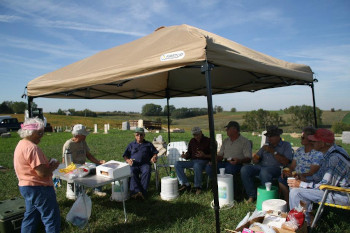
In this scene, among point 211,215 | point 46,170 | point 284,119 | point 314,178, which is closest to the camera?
point 46,170

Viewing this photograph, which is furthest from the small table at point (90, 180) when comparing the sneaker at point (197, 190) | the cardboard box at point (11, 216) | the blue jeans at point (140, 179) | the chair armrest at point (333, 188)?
the chair armrest at point (333, 188)

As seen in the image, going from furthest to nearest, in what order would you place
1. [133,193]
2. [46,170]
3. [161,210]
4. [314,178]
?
1. [133,193]
2. [161,210]
3. [314,178]
4. [46,170]

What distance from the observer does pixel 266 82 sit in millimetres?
5531

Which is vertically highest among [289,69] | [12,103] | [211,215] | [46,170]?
[12,103]

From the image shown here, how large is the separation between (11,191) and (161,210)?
341cm

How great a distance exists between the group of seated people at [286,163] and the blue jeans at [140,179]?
69 cm

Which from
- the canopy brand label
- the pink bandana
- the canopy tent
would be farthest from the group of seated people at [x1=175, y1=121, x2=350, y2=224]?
the pink bandana

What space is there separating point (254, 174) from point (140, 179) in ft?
6.58

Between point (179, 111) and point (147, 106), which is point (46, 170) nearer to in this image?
point (179, 111)

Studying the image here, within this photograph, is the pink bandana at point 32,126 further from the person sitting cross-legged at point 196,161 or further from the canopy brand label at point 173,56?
the person sitting cross-legged at point 196,161

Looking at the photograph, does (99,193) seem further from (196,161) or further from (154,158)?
(196,161)

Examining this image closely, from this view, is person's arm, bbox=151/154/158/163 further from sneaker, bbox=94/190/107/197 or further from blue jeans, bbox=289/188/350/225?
blue jeans, bbox=289/188/350/225

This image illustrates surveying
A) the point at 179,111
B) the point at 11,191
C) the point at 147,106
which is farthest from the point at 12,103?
the point at 11,191

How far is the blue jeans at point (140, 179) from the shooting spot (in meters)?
4.49
